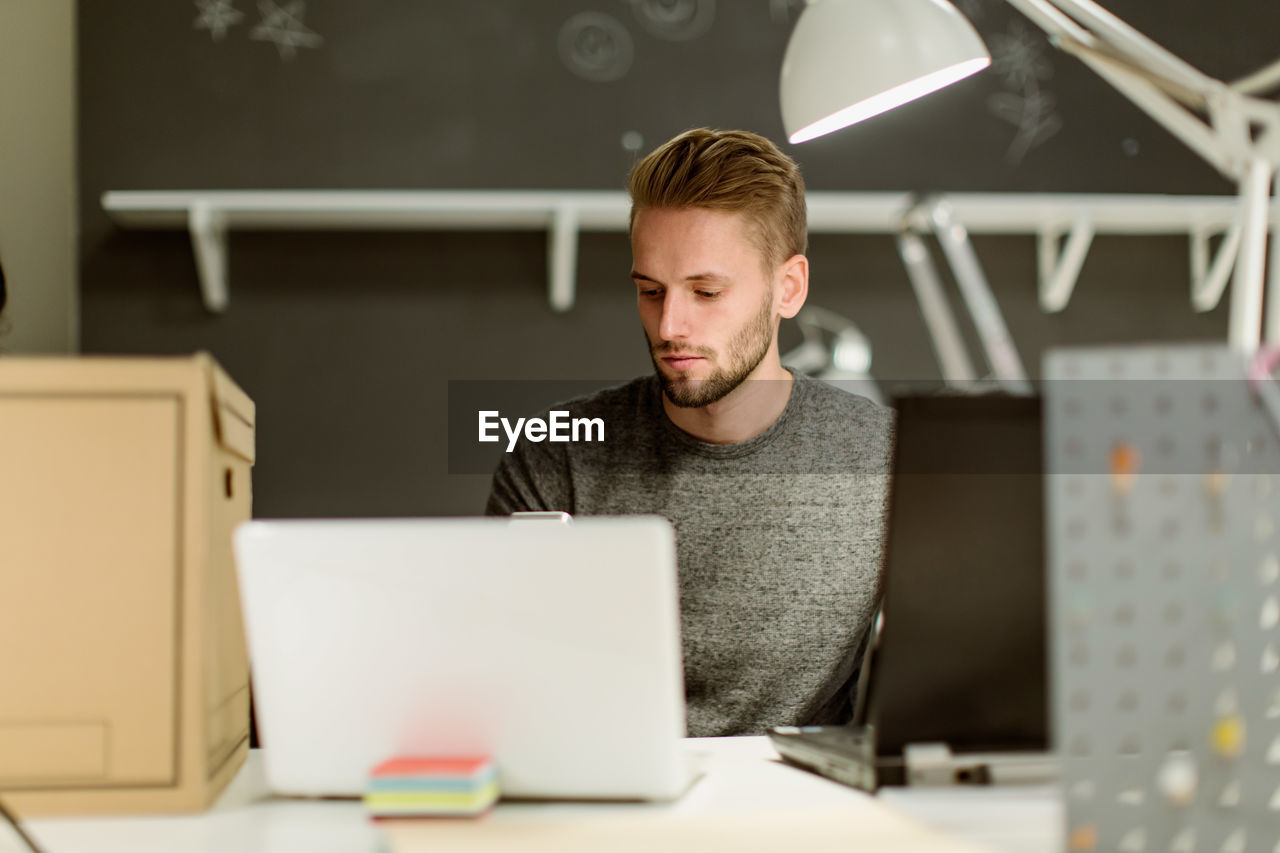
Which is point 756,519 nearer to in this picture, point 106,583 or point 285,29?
point 106,583

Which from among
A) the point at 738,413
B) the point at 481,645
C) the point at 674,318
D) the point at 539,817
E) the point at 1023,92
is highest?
the point at 1023,92

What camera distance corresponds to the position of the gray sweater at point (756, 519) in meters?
1.41

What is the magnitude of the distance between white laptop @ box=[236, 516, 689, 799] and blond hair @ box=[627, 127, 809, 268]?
0.97 metres

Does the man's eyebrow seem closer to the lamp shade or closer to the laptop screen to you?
the lamp shade

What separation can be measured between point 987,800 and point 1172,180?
2.13 meters

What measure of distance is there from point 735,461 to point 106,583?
890 millimetres

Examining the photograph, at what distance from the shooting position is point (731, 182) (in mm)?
1607

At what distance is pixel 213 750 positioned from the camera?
82 cm

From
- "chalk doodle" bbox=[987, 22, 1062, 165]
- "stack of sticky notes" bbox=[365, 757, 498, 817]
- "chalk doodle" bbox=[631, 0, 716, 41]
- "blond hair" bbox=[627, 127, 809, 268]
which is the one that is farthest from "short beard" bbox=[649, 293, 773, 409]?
"chalk doodle" bbox=[987, 22, 1062, 165]

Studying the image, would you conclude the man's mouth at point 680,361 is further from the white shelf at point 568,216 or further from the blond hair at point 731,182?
the white shelf at point 568,216

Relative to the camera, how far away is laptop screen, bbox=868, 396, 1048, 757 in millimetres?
780

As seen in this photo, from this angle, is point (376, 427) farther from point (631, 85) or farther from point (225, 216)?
point (631, 85)

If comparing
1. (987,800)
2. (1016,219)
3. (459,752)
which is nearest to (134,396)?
(459,752)

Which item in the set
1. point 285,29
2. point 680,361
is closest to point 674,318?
point 680,361
